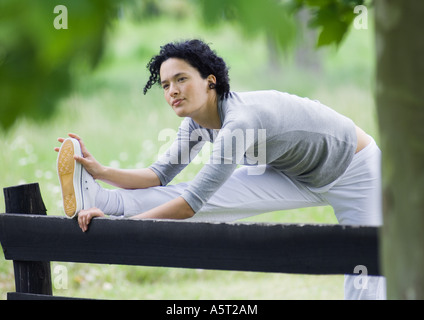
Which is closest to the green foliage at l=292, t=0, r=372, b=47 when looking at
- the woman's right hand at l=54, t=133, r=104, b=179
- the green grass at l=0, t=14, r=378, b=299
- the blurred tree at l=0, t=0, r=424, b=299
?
the blurred tree at l=0, t=0, r=424, b=299

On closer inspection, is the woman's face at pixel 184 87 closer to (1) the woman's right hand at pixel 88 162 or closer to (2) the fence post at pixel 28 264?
(1) the woman's right hand at pixel 88 162

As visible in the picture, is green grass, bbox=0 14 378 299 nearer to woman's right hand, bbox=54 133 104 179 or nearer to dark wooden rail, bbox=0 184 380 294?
woman's right hand, bbox=54 133 104 179

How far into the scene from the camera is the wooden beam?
84.2 inches

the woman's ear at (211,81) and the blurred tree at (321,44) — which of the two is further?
the woman's ear at (211,81)

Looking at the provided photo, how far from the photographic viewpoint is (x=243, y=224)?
7.37 ft

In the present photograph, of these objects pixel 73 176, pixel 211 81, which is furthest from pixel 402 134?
pixel 73 176

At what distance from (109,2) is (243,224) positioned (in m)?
1.53

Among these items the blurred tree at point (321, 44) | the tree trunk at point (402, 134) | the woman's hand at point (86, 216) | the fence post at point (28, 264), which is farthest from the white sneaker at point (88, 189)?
the tree trunk at point (402, 134)

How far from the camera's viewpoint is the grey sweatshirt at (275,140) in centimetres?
260

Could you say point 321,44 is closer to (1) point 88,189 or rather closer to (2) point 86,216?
(2) point 86,216

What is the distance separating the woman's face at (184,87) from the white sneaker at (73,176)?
451mm

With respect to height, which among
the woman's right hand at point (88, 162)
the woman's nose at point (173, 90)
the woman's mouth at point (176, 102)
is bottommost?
the woman's right hand at point (88, 162)
